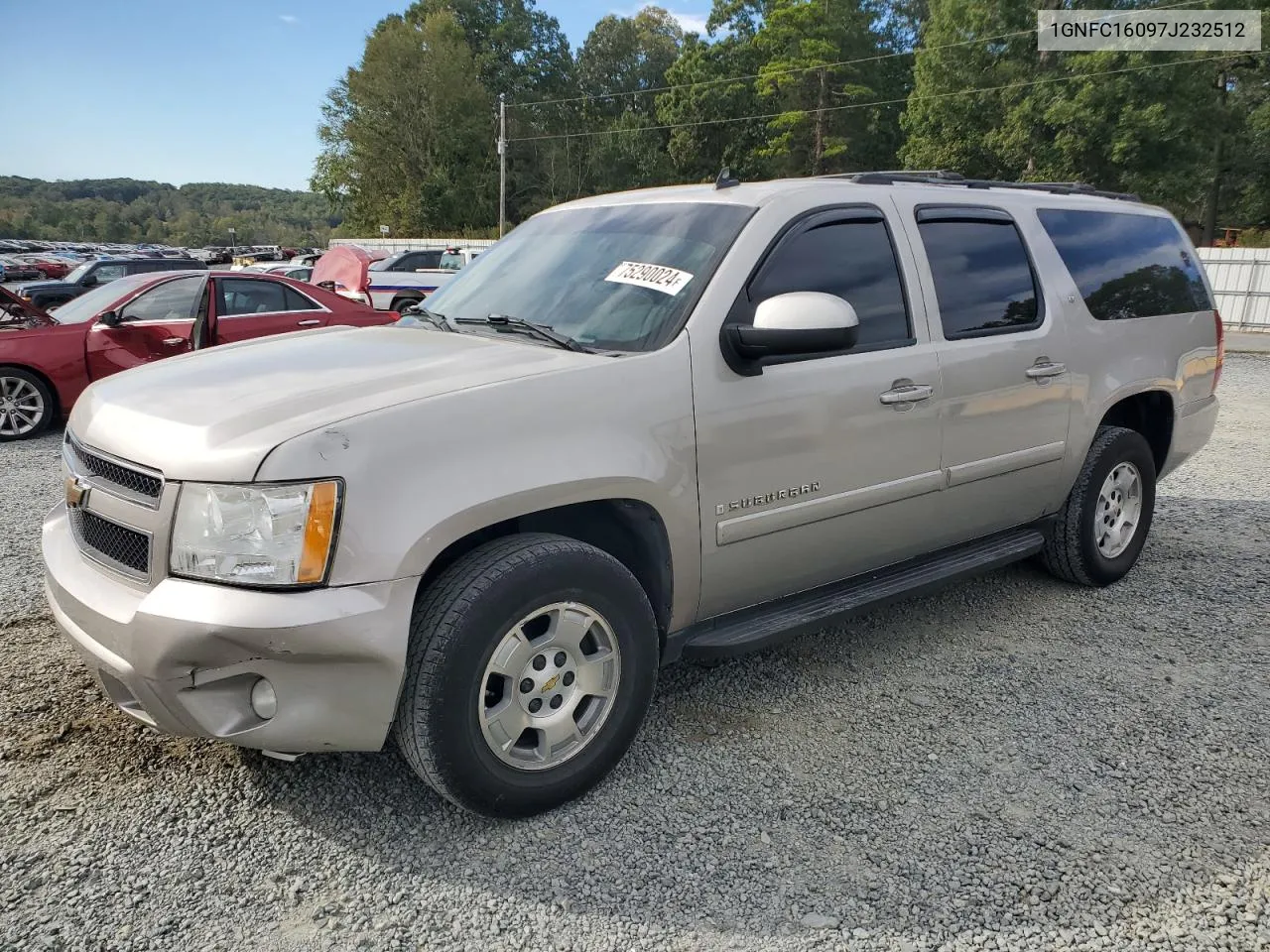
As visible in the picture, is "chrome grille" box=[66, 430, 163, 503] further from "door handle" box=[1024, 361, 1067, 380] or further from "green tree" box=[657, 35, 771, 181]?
"green tree" box=[657, 35, 771, 181]

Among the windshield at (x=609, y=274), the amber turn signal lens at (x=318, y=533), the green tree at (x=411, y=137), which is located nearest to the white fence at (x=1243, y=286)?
the windshield at (x=609, y=274)

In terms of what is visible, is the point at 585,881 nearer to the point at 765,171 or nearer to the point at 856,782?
the point at 856,782

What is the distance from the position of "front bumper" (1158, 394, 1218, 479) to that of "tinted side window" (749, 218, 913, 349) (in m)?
2.35

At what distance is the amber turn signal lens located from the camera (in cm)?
216

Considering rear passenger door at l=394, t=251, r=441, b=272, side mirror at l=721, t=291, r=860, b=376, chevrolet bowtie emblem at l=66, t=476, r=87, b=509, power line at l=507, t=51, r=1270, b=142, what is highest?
power line at l=507, t=51, r=1270, b=142

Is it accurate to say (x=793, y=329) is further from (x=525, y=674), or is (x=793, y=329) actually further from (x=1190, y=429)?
(x=1190, y=429)

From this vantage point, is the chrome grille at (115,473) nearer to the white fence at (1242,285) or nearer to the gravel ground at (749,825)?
the gravel ground at (749,825)

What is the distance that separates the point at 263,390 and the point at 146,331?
269 inches

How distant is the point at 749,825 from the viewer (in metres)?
2.62

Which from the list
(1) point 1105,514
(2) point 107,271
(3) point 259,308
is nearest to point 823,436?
(1) point 1105,514

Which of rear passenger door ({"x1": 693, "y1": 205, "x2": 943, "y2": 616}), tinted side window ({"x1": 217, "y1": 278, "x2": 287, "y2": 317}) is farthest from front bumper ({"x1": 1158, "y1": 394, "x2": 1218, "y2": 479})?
tinted side window ({"x1": 217, "y1": 278, "x2": 287, "y2": 317})

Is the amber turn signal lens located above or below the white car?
below

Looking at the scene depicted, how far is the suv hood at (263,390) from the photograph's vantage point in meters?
2.25

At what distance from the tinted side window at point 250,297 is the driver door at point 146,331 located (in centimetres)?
25
